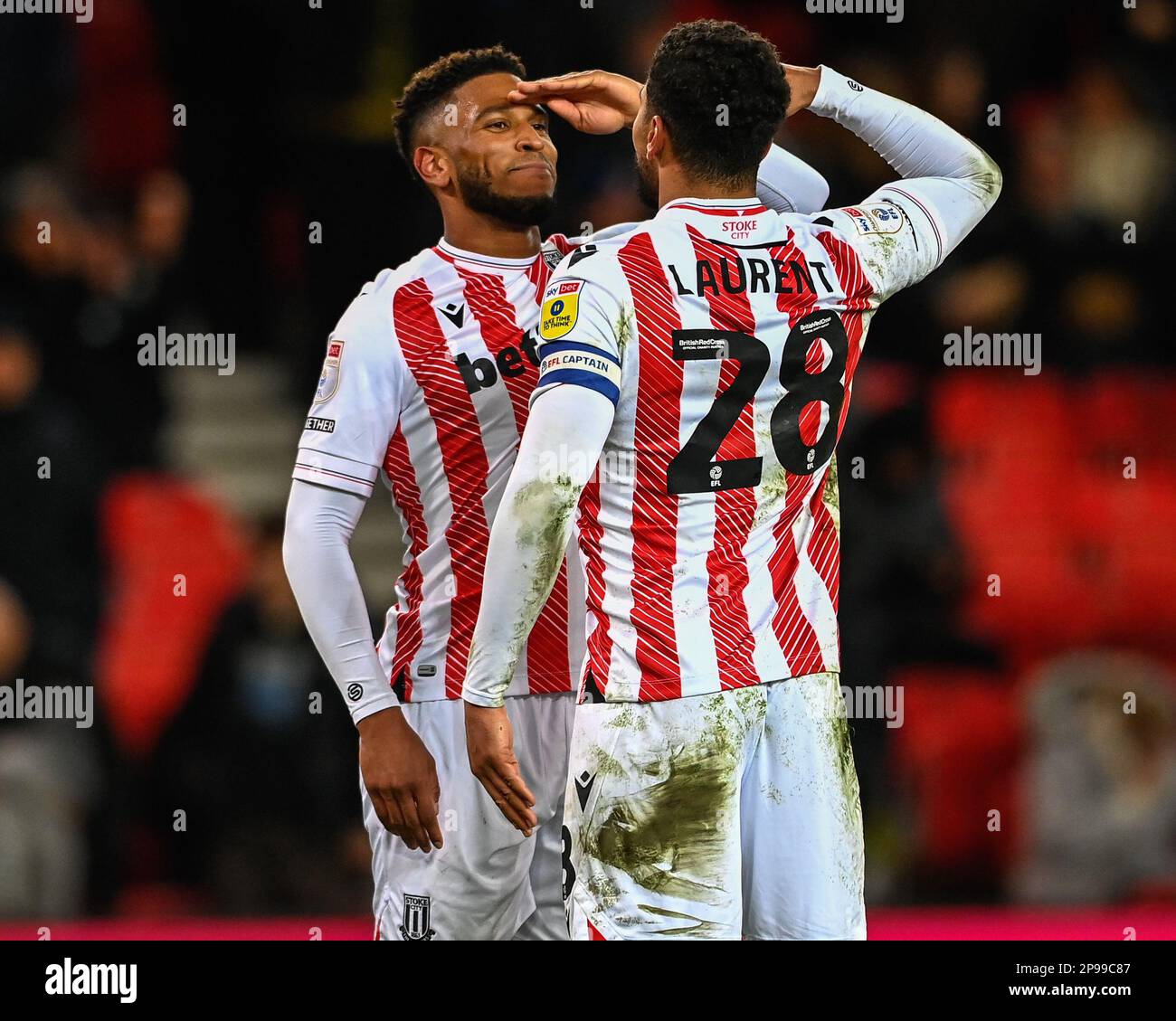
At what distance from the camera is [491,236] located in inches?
128

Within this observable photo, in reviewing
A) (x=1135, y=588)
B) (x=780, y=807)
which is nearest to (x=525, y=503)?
(x=780, y=807)

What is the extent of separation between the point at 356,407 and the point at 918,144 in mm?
1209

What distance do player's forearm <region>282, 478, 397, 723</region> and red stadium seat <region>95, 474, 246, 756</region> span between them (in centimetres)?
253

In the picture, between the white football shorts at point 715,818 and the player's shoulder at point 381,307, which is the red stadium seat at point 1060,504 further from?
the white football shorts at point 715,818

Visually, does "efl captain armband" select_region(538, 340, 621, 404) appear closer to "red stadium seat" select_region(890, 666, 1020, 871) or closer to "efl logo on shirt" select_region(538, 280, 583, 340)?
"efl logo on shirt" select_region(538, 280, 583, 340)

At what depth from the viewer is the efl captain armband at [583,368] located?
96.0 inches

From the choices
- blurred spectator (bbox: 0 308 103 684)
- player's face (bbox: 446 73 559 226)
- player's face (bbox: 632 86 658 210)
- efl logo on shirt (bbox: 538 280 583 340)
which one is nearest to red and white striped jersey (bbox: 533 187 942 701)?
efl logo on shirt (bbox: 538 280 583 340)

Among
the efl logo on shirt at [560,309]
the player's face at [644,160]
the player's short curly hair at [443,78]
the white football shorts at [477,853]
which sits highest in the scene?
the player's short curly hair at [443,78]

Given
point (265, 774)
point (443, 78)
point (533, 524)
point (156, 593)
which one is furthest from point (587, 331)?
point (156, 593)

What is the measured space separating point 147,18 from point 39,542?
2.24 metres

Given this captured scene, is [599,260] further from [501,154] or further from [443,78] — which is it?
[443,78]

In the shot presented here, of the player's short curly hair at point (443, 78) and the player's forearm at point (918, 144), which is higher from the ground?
the player's short curly hair at point (443, 78)

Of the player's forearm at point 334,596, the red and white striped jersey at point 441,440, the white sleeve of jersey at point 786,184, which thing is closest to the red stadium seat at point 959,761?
the red and white striped jersey at point 441,440
